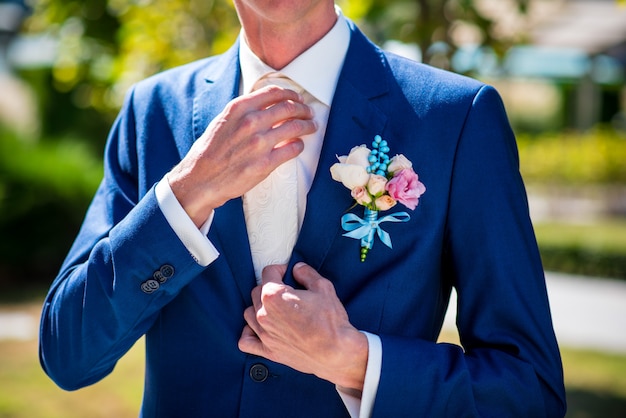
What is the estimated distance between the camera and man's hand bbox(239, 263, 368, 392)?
163 cm

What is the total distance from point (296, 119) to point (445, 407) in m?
0.69

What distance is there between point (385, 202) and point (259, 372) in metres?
0.48

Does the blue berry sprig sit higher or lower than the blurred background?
higher

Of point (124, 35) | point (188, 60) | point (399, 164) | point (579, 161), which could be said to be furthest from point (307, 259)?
point (579, 161)

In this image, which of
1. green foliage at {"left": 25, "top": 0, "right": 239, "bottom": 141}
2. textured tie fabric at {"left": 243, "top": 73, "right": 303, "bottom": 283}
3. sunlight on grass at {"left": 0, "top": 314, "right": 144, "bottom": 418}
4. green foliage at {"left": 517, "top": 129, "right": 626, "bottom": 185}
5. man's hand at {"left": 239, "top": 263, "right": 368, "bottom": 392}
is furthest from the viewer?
green foliage at {"left": 517, "top": 129, "right": 626, "bottom": 185}

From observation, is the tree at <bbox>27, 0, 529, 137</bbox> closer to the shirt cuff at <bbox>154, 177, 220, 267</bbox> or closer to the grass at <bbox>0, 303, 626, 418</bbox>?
the grass at <bbox>0, 303, 626, 418</bbox>

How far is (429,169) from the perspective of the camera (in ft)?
5.88

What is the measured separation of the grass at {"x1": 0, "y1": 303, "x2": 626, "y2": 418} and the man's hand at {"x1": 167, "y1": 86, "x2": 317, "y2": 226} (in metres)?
4.17

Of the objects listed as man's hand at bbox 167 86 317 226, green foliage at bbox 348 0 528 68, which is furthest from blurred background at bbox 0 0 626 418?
man's hand at bbox 167 86 317 226

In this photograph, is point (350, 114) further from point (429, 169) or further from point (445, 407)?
point (445, 407)

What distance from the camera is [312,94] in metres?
1.90

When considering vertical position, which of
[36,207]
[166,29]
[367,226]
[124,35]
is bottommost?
[36,207]

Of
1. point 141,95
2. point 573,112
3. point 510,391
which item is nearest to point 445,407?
Result: point 510,391

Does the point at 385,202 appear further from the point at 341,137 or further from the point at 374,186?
the point at 341,137
